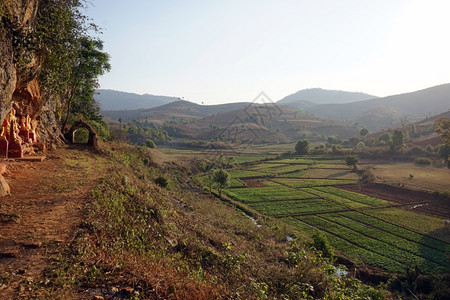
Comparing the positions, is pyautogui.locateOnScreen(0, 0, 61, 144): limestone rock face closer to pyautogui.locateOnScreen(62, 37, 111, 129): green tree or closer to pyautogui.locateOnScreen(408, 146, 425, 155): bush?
pyautogui.locateOnScreen(62, 37, 111, 129): green tree

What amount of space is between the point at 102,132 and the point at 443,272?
1425 inches

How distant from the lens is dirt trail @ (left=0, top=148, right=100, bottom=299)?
6.06 metres

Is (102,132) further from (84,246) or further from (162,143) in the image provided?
(162,143)

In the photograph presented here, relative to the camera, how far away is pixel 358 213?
3581 cm

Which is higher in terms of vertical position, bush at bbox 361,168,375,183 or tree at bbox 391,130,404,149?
tree at bbox 391,130,404,149

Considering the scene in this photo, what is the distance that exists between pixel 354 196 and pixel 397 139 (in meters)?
46.2

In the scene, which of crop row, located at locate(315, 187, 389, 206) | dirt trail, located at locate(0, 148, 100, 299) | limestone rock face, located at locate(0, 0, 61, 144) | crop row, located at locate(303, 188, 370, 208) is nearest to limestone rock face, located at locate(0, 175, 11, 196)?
dirt trail, located at locate(0, 148, 100, 299)

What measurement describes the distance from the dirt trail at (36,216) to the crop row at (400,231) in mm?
31113

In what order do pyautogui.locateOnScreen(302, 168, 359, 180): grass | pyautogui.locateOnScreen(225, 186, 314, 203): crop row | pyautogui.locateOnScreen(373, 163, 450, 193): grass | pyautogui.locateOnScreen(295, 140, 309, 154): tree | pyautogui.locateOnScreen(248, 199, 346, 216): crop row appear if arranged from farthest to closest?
pyautogui.locateOnScreen(295, 140, 309, 154): tree
pyautogui.locateOnScreen(302, 168, 359, 180): grass
pyautogui.locateOnScreen(373, 163, 450, 193): grass
pyautogui.locateOnScreen(225, 186, 314, 203): crop row
pyautogui.locateOnScreen(248, 199, 346, 216): crop row

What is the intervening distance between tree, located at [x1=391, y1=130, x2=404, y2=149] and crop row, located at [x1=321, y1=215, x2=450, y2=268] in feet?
187

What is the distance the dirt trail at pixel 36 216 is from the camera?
606 centimetres

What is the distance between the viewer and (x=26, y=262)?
6.41 m

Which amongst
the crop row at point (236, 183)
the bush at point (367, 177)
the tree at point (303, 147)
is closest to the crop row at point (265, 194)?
the crop row at point (236, 183)

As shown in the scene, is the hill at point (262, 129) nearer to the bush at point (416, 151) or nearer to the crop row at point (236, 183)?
the bush at point (416, 151)
